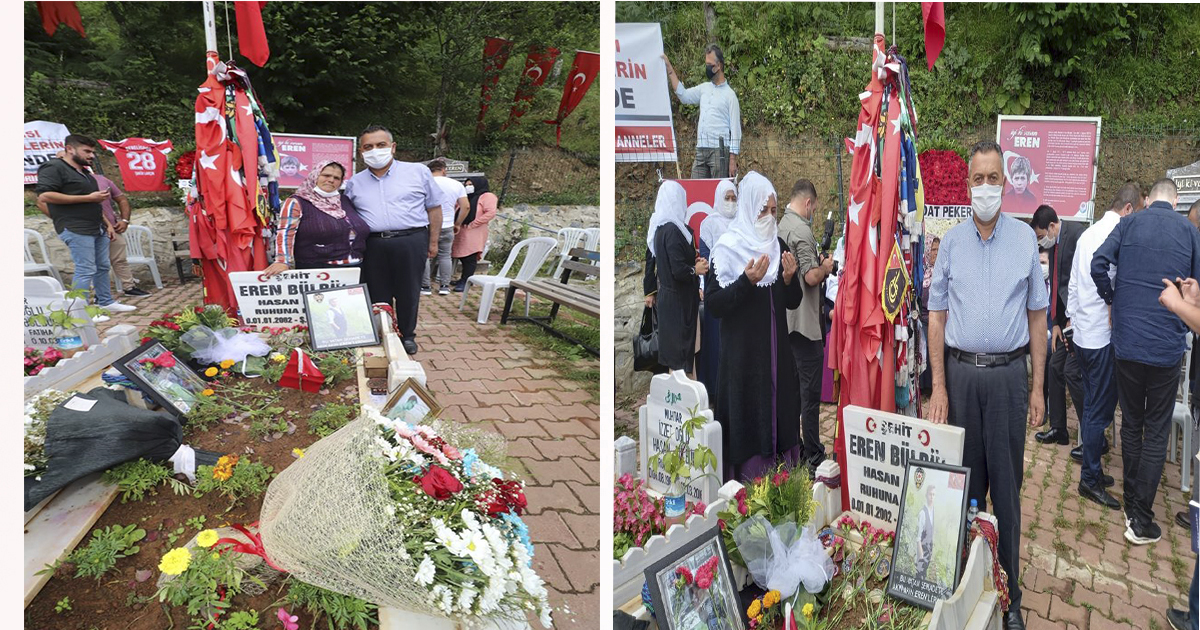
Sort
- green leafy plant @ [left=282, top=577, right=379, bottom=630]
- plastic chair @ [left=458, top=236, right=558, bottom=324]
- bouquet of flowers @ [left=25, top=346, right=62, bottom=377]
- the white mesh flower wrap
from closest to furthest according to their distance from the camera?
1. green leafy plant @ [left=282, top=577, right=379, bottom=630]
2. the white mesh flower wrap
3. bouquet of flowers @ [left=25, top=346, right=62, bottom=377]
4. plastic chair @ [left=458, top=236, right=558, bottom=324]

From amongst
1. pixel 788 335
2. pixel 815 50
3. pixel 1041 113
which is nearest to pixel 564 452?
pixel 788 335

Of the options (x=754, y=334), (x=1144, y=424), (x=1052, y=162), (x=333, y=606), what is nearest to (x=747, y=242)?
(x=754, y=334)

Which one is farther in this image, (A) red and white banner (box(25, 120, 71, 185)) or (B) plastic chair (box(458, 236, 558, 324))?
(A) red and white banner (box(25, 120, 71, 185))

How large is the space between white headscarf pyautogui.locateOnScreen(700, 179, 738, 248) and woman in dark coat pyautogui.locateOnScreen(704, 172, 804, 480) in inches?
17.4

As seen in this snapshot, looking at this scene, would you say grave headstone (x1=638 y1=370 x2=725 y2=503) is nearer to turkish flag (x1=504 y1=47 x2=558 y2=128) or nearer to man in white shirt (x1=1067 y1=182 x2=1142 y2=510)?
man in white shirt (x1=1067 y1=182 x2=1142 y2=510)

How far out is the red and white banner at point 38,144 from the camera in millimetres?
10492

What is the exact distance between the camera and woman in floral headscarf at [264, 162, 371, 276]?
17.7 ft

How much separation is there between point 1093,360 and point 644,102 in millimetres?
3510

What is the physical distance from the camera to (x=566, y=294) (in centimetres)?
729

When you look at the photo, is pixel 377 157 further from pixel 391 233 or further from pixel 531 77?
pixel 531 77

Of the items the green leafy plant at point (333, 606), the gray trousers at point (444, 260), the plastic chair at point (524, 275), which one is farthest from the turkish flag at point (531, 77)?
the green leafy plant at point (333, 606)

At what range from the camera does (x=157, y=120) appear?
41.1ft

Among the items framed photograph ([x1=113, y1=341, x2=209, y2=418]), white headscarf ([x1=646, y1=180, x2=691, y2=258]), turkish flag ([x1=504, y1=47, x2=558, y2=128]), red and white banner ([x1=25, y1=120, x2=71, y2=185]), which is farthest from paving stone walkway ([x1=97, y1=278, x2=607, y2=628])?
turkish flag ([x1=504, y1=47, x2=558, y2=128])

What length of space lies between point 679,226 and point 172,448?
9.97 feet
